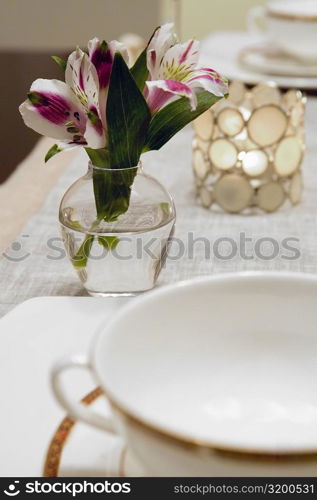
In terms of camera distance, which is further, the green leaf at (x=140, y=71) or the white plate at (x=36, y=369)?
the green leaf at (x=140, y=71)

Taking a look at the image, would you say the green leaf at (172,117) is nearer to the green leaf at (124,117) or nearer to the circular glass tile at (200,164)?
the green leaf at (124,117)

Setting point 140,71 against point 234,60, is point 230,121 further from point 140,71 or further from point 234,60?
point 234,60

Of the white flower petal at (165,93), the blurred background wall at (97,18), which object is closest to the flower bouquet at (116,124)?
the white flower petal at (165,93)

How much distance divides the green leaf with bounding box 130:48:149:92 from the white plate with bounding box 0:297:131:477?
146mm

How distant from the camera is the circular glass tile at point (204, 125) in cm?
71

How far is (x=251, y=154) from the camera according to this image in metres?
0.71

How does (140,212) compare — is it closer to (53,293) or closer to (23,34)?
(53,293)

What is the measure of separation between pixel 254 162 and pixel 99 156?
0.24m

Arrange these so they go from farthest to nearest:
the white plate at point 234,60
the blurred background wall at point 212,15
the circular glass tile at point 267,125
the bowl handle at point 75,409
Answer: the blurred background wall at point 212,15 < the white plate at point 234,60 < the circular glass tile at point 267,125 < the bowl handle at point 75,409

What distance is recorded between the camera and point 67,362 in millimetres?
317

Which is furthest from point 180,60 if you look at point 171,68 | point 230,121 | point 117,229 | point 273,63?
point 273,63

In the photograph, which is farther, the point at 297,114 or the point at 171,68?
the point at 297,114

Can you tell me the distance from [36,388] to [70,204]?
0.16 metres

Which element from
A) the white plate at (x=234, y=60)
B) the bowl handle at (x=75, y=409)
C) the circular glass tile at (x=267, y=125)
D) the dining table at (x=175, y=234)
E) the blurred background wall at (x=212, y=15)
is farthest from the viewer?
the blurred background wall at (x=212, y=15)
